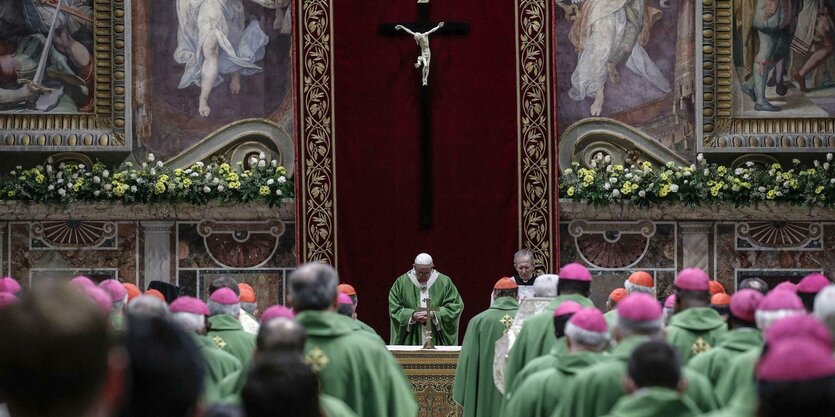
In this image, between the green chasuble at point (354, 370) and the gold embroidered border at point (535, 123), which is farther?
the gold embroidered border at point (535, 123)

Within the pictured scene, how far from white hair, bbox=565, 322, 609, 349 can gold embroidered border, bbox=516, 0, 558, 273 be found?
27.9 feet

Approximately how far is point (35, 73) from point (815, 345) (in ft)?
41.7

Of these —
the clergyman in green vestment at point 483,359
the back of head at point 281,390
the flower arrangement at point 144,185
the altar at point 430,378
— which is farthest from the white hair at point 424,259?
the back of head at point 281,390

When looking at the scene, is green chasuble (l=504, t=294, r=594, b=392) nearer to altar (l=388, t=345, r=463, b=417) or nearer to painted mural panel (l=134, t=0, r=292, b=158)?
altar (l=388, t=345, r=463, b=417)

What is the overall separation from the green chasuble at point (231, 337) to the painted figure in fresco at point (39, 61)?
7.80 m

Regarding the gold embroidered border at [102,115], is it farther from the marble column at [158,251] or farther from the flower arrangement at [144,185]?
the marble column at [158,251]

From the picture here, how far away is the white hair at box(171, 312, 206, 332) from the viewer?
6625mm

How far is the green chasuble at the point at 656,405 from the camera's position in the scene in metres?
4.43

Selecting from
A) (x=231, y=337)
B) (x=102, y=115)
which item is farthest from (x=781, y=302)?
(x=102, y=115)

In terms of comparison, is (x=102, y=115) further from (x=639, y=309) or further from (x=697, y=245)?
(x=639, y=309)

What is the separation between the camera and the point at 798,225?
15.0m

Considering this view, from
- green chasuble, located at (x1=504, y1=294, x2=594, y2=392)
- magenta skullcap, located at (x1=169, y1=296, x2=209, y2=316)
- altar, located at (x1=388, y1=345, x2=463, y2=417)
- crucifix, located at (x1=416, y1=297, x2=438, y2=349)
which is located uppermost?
magenta skullcap, located at (x1=169, y1=296, x2=209, y2=316)

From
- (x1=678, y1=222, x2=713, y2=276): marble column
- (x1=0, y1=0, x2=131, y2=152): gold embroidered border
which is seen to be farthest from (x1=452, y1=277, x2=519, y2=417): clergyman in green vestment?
(x1=0, y1=0, x2=131, y2=152): gold embroidered border

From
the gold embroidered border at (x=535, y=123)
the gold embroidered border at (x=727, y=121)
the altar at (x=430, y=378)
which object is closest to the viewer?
the altar at (x=430, y=378)
